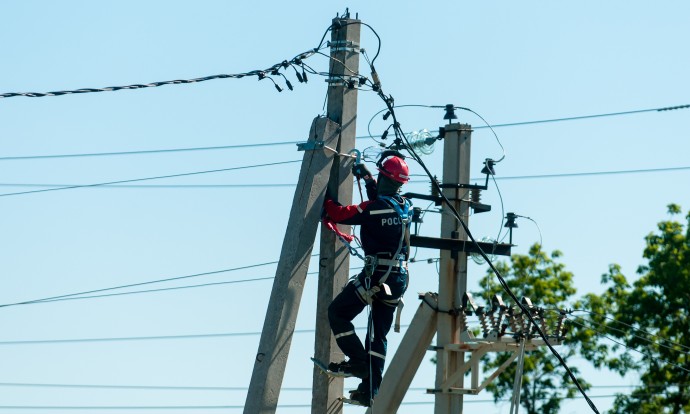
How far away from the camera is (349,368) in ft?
41.2

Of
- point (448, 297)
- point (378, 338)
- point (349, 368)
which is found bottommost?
point (349, 368)

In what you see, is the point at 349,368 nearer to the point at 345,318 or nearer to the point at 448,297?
the point at 345,318

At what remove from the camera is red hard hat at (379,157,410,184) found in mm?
12609

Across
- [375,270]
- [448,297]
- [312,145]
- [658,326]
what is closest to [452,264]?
[448,297]

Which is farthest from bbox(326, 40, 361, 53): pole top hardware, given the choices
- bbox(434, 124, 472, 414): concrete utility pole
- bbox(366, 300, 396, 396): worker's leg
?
bbox(366, 300, 396, 396): worker's leg

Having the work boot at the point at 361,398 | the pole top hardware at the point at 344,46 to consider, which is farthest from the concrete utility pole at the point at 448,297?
the pole top hardware at the point at 344,46

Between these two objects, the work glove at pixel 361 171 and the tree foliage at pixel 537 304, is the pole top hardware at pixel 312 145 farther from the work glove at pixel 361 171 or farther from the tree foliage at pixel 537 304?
the tree foliage at pixel 537 304

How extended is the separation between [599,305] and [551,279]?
141cm

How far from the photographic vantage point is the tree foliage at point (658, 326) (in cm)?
3703

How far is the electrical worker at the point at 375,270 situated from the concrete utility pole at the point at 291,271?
1.00ft

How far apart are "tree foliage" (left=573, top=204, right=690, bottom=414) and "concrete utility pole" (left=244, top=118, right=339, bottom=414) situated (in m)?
25.1

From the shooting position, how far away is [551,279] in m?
39.7

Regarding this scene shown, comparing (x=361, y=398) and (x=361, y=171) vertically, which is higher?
(x=361, y=171)

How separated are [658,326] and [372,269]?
26.7 m
